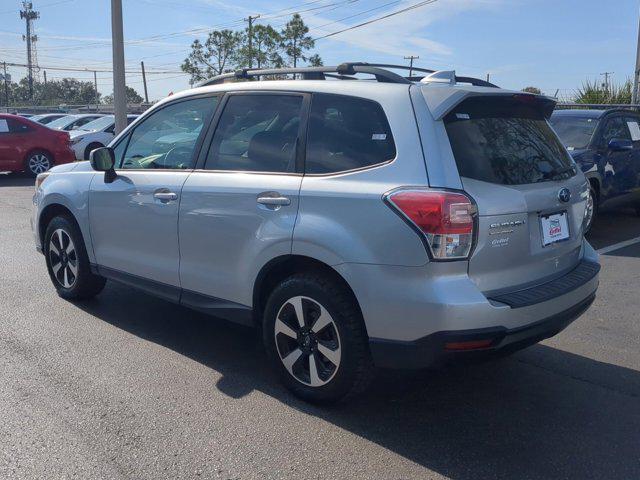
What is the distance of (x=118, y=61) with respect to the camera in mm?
15023

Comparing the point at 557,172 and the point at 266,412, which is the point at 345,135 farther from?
the point at 266,412

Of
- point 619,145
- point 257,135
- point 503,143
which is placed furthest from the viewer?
point 619,145

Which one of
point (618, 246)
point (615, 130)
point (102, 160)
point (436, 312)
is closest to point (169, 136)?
point (102, 160)

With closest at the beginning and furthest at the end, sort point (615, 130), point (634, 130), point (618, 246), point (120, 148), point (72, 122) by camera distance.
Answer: point (120, 148) < point (618, 246) < point (615, 130) < point (634, 130) < point (72, 122)

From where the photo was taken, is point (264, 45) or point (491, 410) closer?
point (491, 410)

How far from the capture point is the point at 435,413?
12.7 ft

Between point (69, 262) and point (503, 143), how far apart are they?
383 cm

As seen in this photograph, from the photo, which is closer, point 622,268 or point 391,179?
point 391,179

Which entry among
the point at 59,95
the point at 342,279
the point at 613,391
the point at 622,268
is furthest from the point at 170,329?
the point at 59,95

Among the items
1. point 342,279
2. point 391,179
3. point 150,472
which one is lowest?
point 150,472

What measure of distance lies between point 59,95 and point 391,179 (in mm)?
85892

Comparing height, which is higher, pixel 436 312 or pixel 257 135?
pixel 257 135

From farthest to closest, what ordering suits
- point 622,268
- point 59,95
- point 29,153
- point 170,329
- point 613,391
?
1. point 59,95
2. point 29,153
3. point 622,268
4. point 170,329
5. point 613,391

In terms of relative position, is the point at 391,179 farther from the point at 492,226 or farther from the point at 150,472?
the point at 150,472
